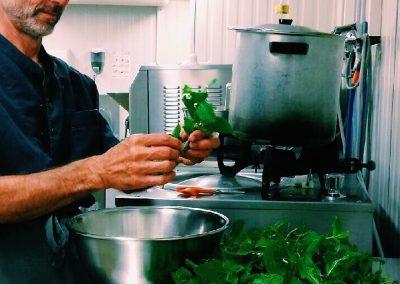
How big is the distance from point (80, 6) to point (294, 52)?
415cm

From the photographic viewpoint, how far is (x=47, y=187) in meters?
1.11

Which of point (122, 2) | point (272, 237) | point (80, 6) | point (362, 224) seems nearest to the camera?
point (272, 237)

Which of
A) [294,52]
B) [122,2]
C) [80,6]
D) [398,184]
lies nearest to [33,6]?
[294,52]

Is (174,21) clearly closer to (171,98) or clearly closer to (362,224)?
(171,98)

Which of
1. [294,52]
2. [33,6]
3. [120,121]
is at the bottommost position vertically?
[120,121]

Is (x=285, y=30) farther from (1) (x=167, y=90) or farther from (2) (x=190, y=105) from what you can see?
(1) (x=167, y=90)


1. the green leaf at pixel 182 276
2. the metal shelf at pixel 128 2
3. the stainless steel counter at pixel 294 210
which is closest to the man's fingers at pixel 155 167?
the green leaf at pixel 182 276

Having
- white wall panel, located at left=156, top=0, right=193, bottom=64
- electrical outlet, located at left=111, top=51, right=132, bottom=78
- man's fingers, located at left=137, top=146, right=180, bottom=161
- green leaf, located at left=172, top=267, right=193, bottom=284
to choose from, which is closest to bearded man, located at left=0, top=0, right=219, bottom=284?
man's fingers, located at left=137, top=146, right=180, bottom=161

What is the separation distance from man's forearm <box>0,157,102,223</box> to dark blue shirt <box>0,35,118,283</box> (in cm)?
18

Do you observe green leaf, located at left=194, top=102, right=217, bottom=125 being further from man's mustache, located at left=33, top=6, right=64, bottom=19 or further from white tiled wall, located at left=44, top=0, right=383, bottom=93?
white tiled wall, located at left=44, top=0, right=383, bottom=93

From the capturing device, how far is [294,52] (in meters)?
1.31

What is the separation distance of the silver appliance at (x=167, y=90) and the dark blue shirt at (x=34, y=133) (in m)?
0.62

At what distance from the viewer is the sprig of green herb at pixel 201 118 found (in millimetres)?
1061

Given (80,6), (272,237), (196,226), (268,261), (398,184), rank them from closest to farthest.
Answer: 1. (268,261)
2. (272,237)
3. (196,226)
4. (398,184)
5. (80,6)
